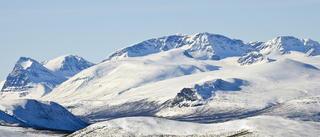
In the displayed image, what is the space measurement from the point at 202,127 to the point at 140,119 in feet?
53.6

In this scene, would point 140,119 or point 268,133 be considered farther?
point 140,119

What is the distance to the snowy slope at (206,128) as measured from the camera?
458 ft

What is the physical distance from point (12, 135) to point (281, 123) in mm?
76315

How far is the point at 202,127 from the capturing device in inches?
6024

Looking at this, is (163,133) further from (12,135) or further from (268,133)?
(12,135)

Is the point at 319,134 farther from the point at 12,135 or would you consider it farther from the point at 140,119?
the point at 12,135

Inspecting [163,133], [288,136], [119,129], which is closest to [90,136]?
[119,129]

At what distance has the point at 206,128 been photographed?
152250mm

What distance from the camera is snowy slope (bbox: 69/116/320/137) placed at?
140 m

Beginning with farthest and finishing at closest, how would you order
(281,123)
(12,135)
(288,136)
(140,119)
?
(12,135) → (140,119) → (281,123) → (288,136)

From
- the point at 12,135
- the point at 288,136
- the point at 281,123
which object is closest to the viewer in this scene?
the point at 288,136

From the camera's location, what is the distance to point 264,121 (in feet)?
484

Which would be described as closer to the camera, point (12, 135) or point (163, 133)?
point (163, 133)

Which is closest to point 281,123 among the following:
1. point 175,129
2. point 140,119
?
point 175,129
